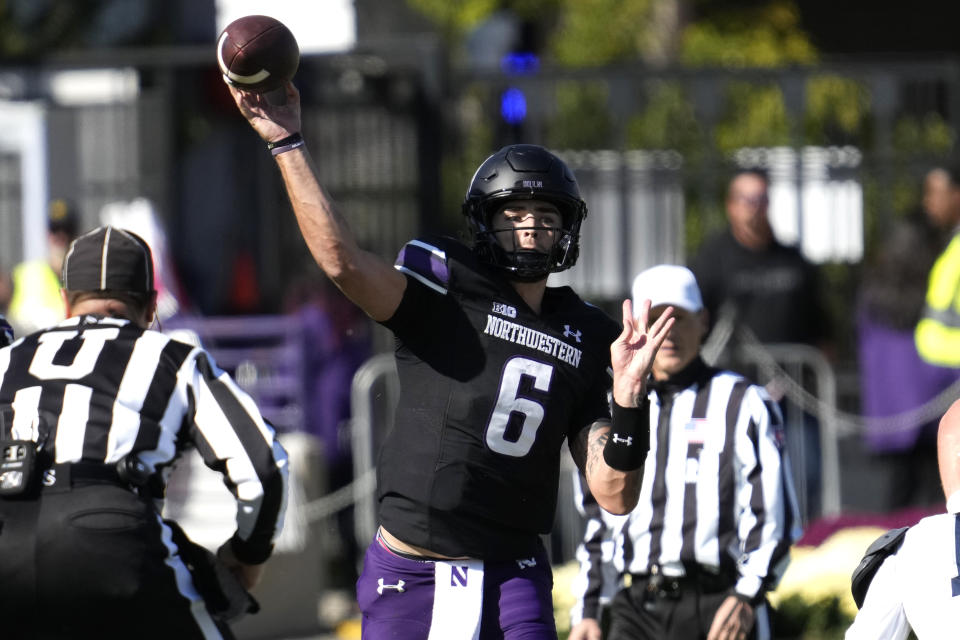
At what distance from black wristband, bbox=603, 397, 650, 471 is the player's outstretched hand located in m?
1.15

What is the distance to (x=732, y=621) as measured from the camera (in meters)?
5.27

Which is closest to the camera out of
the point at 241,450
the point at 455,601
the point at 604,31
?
the point at 455,601

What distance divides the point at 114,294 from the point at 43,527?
2.57ft

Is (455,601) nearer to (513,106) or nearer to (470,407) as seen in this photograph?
(470,407)

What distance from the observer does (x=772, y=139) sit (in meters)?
16.4

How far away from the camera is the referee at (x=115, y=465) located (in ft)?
14.6

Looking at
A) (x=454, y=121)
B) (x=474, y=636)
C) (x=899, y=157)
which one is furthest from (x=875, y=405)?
(x=474, y=636)

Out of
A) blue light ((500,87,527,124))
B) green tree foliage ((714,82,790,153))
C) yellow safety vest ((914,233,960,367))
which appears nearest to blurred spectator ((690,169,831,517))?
yellow safety vest ((914,233,960,367))

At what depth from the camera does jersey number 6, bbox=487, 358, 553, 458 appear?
4457mm

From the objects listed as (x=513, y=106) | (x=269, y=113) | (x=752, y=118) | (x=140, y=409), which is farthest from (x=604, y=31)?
(x=269, y=113)

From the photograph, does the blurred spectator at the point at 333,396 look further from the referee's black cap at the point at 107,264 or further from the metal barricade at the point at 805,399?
the referee's black cap at the point at 107,264

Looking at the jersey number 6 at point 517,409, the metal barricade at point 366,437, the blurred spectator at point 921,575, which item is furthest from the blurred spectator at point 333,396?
the blurred spectator at point 921,575

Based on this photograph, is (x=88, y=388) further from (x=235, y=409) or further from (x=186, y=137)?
(x=186, y=137)

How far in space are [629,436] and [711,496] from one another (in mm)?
1292
